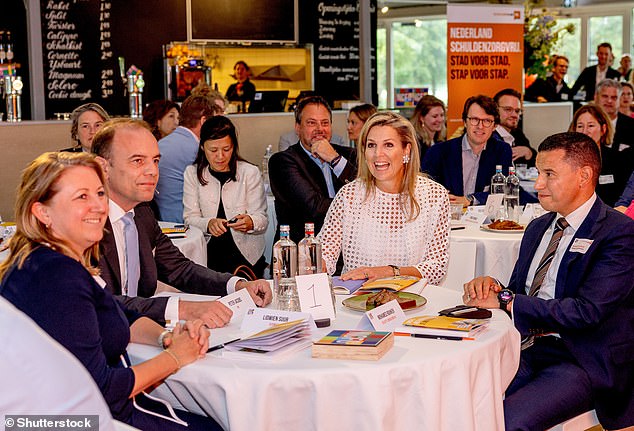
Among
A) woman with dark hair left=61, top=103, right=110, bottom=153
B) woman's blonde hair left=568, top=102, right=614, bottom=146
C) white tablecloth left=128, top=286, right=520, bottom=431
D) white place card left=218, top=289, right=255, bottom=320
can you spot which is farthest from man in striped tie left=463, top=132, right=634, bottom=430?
woman with dark hair left=61, top=103, right=110, bottom=153

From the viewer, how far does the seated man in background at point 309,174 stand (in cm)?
474

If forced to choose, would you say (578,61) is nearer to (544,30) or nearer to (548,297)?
(544,30)

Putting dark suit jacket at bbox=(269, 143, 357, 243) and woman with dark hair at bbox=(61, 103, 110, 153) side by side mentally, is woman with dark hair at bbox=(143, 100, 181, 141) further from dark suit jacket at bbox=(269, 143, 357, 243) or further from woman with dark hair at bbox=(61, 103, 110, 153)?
dark suit jacket at bbox=(269, 143, 357, 243)

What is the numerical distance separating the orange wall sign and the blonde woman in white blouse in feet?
16.4

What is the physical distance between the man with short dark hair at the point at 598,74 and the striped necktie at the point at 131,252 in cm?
992

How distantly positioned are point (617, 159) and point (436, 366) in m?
4.22

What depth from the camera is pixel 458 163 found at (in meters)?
5.79

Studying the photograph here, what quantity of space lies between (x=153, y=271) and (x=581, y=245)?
1.55m

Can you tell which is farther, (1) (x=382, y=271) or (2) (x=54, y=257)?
(1) (x=382, y=271)

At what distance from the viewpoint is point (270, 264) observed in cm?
592

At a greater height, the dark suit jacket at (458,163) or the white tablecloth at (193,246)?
the dark suit jacket at (458,163)

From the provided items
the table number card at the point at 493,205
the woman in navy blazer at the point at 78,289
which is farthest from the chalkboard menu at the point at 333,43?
the woman in navy blazer at the point at 78,289

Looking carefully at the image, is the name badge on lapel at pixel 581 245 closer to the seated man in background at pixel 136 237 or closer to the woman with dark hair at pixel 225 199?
the seated man in background at pixel 136 237

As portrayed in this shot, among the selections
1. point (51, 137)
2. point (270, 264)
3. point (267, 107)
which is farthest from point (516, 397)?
point (267, 107)
